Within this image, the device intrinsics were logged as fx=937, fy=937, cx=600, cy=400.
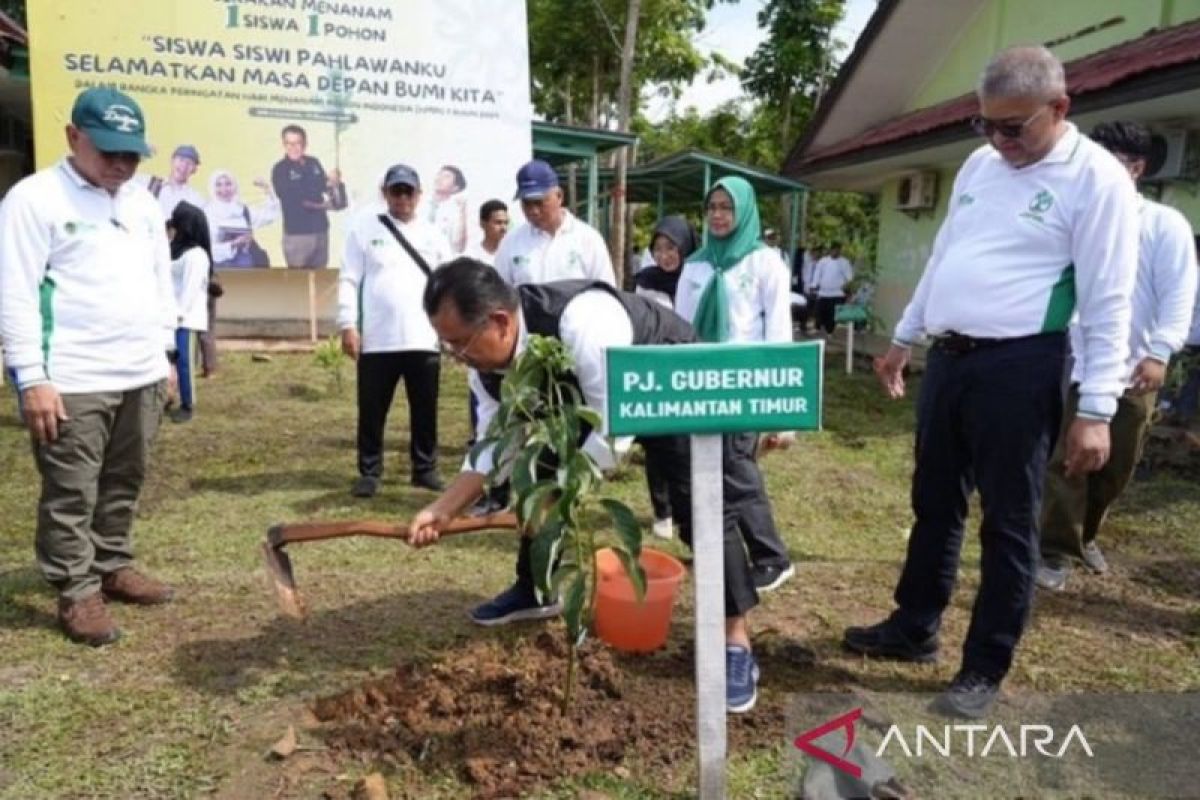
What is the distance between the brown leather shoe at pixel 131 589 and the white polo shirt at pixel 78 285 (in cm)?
75

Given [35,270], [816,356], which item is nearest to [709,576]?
[816,356]

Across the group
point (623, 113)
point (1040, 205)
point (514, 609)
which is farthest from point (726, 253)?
point (623, 113)

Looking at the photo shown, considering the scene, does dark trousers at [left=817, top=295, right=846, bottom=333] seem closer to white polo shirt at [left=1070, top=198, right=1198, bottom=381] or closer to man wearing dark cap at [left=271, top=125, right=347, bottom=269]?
man wearing dark cap at [left=271, top=125, right=347, bottom=269]

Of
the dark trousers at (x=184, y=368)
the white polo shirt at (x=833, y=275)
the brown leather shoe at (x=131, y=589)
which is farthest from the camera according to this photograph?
the white polo shirt at (x=833, y=275)

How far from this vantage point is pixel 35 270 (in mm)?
2865

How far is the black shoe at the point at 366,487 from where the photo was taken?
194 inches

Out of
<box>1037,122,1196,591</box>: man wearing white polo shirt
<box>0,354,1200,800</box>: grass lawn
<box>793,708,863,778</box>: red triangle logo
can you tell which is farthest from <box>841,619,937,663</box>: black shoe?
<box>1037,122,1196,591</box>: man wearing white polo shirt

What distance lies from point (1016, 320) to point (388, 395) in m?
3.27

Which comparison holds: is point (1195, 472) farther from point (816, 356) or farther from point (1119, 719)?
point (816, 356)

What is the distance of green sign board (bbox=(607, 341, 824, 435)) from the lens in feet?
6.35

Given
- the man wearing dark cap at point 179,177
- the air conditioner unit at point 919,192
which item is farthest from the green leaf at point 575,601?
the air conditioner unit at point 919,192

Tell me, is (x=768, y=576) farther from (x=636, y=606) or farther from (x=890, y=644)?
(x=636, y=606)

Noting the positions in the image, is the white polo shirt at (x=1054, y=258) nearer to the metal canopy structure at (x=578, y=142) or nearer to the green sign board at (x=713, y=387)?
the green sign board at (x=713, y=387)

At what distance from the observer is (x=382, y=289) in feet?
15.5
